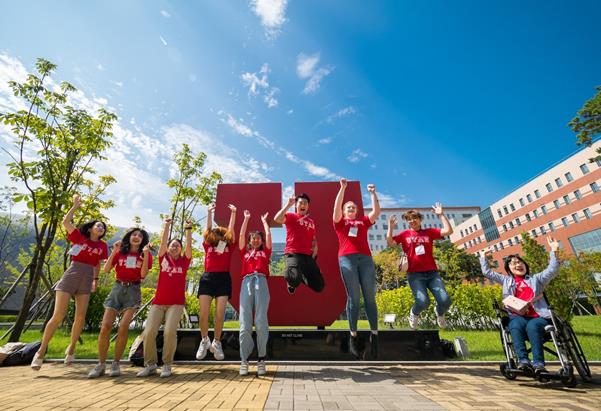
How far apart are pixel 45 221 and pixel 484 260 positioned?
9.95 metres

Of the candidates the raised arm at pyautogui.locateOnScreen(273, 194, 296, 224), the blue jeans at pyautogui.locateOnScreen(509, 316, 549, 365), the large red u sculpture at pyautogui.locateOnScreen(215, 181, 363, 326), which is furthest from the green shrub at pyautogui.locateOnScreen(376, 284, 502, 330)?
the raised arm at pyautogui.locateOnScreen(273, 194, 296, 224)

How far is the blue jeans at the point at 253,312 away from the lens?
3898 mm

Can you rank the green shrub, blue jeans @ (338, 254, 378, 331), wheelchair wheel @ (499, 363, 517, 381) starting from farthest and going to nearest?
the green shrub < blue jeans @ (338, 254, 378, 331) < wheelchair wheel @ (499, 363, 517, 381)

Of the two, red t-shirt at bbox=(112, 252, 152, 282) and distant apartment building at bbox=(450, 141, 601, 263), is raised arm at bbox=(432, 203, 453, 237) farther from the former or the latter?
distant apartment building at bbox=(450, 141, 601, 263)

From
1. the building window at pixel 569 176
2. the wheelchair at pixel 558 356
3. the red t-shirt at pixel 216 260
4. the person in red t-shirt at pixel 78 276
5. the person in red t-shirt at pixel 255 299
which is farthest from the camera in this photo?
the building window at pixel 569 176

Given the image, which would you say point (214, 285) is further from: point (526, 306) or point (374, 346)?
point (526, 306)

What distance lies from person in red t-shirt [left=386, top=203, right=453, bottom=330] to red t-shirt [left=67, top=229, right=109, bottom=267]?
16.9ft

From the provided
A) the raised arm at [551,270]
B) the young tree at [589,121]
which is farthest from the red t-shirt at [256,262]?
the young tree at [589,121]

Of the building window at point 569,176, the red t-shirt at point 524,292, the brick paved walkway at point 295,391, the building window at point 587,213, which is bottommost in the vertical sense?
the brick paved walkway at point 295,391

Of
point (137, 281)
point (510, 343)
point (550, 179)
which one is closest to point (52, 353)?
point (137, 281)

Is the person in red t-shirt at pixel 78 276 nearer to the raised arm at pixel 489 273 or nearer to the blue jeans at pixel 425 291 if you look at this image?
the blue jeans at pixel 425 291

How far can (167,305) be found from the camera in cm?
412

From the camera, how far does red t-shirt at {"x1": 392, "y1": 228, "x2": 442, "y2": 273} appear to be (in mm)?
4551

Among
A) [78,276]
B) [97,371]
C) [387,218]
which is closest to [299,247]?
[97,371]
